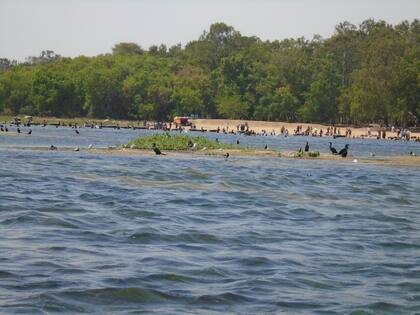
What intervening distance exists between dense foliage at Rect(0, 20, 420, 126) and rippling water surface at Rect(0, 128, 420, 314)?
90.3m

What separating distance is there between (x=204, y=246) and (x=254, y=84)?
130 meters

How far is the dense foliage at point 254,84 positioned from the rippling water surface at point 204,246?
296 ft

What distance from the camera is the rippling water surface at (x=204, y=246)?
43.7ft

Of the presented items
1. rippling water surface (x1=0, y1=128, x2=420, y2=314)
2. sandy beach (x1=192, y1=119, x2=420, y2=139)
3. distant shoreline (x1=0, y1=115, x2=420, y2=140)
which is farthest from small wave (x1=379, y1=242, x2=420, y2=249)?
sandy beach (x1=192, y1=119, x2=420, y2=139)

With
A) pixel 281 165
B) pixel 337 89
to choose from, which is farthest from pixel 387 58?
pixel 281 165

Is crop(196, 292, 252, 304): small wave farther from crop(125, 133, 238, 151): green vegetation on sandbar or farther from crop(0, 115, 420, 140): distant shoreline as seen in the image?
crop(0, 115, 420, 140): distant shoreline

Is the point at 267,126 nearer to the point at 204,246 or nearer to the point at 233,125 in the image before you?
the point at 233,125

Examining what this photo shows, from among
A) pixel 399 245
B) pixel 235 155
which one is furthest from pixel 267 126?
pixel 399 245

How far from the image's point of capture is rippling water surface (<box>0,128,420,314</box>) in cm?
1332

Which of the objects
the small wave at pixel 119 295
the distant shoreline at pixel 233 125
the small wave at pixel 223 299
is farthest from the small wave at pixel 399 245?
the distant shoreline at pixel 233 125

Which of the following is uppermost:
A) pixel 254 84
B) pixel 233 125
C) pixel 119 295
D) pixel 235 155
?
pixel 254 84

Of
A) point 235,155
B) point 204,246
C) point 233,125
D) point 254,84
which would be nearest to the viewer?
point 204,246

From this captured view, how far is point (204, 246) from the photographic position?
1805 centimetres

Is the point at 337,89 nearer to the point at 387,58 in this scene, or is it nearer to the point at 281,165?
the point at 387,58
